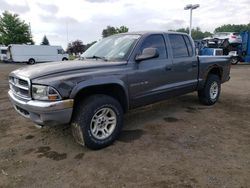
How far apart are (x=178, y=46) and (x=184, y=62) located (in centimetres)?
38

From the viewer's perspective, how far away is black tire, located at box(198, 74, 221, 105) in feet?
20.9

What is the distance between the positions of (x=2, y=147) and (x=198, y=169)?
3131mm

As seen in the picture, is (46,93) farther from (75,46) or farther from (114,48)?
(75,46)

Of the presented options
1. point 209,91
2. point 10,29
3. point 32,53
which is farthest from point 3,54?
point 209,91

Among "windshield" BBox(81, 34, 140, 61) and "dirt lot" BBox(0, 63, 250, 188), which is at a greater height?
"windshield" BBox(81, 34, 140, 61)

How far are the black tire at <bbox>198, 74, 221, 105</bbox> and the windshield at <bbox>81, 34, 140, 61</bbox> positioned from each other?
276cm

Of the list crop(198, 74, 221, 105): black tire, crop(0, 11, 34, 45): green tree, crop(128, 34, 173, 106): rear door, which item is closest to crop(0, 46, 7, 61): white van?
crop(0, 11, 34, 45): green tree

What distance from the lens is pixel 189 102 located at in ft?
22.8

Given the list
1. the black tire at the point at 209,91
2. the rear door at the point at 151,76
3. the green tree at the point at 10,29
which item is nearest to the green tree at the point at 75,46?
the green tree at the point at 10,29

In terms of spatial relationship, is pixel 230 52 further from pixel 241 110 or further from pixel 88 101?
pixel 88 101

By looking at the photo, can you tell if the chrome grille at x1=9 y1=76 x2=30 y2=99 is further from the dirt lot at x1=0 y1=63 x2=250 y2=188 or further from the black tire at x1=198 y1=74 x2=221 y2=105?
the black tire at x1=198 y1=74 x2=221 y2=105

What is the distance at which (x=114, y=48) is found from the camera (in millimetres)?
4621

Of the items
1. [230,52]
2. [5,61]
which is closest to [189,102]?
[230,52]

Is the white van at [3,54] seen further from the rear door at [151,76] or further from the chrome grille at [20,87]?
the rear door at [151,76]
